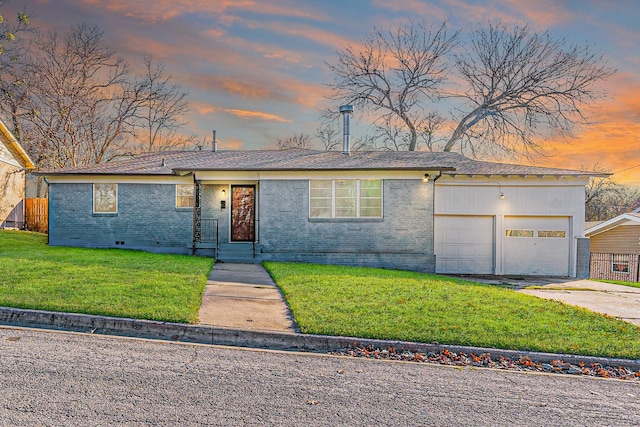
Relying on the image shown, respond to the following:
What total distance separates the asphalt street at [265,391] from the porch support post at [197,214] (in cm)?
1027

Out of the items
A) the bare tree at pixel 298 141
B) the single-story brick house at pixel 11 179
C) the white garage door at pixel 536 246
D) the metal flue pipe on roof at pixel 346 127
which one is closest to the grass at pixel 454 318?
the white garage door at pixel 536 246

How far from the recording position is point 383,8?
1702cm

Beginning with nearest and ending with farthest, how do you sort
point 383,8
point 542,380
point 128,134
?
point 542,380, point 383,8, point 128,134

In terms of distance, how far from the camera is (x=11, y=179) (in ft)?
78.7

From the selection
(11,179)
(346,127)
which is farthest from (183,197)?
(11,179)

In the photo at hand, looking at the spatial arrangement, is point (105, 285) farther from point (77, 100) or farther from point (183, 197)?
point (77, 100)

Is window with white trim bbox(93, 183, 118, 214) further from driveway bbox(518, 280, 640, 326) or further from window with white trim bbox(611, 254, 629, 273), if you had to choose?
window with white trim bbox(611, 254, 629, 273)

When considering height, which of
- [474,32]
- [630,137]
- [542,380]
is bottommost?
[542,380]

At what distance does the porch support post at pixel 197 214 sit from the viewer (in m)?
15.7

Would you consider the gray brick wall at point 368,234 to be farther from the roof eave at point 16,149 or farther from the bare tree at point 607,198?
the bare tree at point 607,198

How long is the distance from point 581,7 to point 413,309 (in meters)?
14.1

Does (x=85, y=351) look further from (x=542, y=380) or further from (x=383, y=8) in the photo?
(x=383, y=8)

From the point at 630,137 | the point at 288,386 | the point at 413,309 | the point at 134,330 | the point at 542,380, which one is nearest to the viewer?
the point at 288,386

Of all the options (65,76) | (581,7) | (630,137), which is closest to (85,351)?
(581,7)
